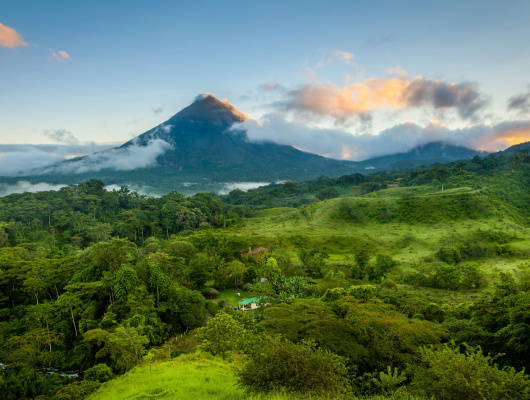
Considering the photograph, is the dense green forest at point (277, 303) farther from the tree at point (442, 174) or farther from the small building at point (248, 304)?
the tree at point (442, 174)

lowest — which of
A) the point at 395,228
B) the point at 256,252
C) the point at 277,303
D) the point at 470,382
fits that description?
the point at 256,252

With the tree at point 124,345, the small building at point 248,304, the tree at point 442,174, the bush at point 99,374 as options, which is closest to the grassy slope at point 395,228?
the small building at point 248,304

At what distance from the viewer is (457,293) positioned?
28.2 m

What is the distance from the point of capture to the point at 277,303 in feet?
79.4

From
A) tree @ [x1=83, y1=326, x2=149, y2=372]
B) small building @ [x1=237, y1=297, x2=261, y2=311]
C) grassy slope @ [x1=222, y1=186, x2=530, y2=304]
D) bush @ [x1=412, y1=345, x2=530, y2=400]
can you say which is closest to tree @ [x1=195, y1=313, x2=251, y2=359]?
tree @ [x1=83, y1=326, x2=149, y2=372]

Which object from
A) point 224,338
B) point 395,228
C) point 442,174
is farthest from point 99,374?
point 442,174

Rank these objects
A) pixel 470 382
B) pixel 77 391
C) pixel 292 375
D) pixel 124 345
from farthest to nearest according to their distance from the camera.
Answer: pixel 124 345 < pixel 77 391 < pixel 292 375 < pixel 470 382

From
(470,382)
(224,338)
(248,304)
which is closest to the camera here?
(470,382)

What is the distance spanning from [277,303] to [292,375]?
670 inches

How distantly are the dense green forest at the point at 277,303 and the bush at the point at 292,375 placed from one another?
4 cm

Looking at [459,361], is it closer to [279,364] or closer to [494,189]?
[279,364]

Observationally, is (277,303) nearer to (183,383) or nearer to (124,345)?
(124,345)

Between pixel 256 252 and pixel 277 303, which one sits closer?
pixel 277 303

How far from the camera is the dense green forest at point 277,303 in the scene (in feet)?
29.9
